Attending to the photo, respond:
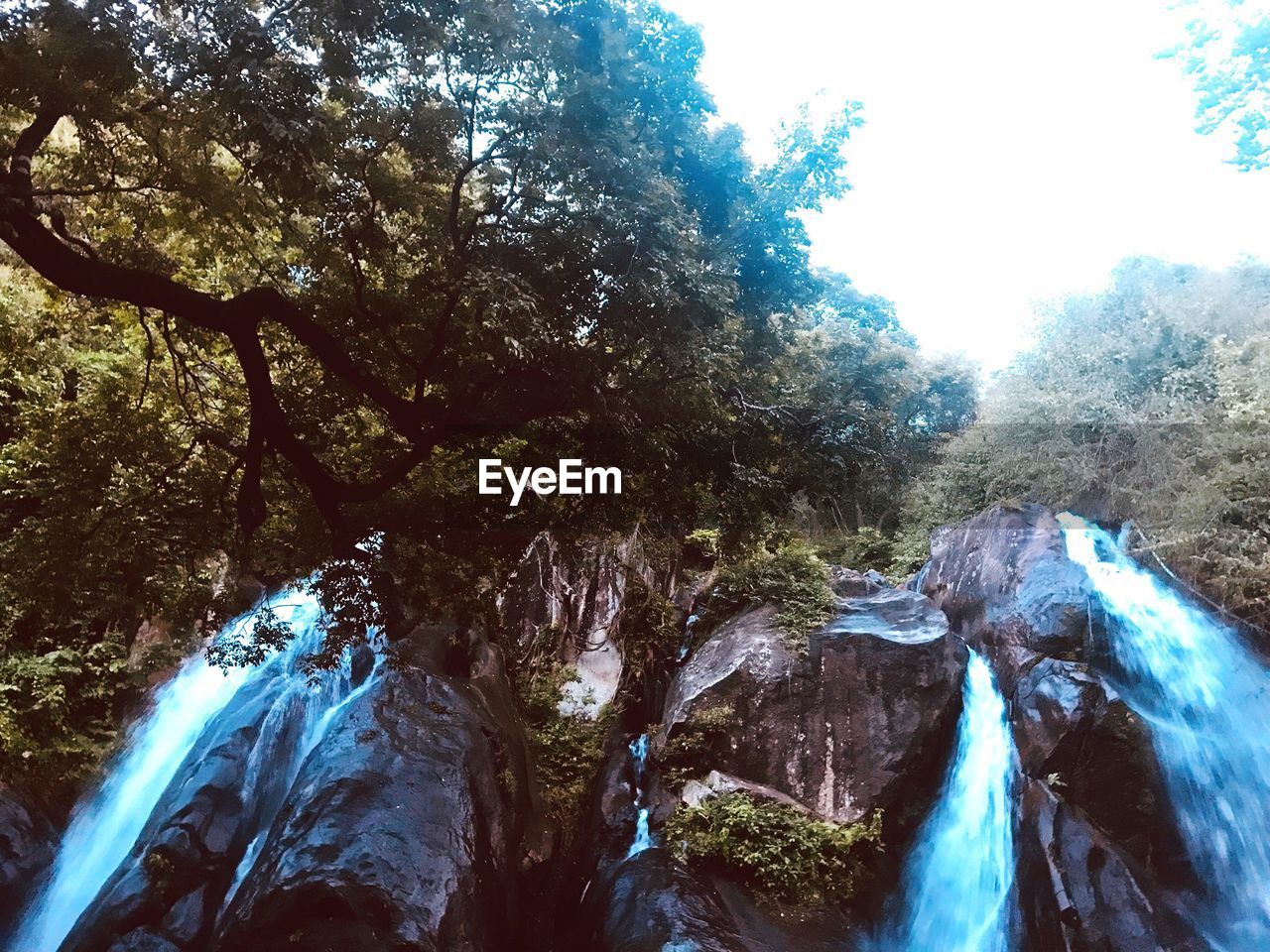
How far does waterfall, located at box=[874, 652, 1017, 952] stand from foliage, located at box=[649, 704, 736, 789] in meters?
2.72

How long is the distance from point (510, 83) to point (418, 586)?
5.18 metres

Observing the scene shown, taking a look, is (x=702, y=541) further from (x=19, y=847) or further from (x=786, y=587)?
(x=19, y=847)

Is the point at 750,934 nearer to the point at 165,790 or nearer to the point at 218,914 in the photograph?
the point at 218,914

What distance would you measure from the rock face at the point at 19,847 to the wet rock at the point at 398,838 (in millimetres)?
3760

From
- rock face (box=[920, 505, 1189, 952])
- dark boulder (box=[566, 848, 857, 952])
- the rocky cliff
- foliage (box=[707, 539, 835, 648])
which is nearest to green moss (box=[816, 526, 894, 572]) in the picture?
the rocky cliff

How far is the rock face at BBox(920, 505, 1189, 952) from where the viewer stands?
24.9 feet

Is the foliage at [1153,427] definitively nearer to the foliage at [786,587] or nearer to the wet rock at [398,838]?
the foliage at [786,587]

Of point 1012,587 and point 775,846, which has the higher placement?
point 1012,587

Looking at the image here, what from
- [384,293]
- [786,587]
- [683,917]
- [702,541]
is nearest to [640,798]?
[683,917]

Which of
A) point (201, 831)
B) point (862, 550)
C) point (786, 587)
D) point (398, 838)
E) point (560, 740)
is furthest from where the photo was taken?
point (862, 550)

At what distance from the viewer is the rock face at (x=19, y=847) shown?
27.3 feet

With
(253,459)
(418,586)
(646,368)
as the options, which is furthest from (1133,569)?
(253,459)

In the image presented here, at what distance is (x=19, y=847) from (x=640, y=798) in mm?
7471

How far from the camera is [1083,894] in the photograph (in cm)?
765
